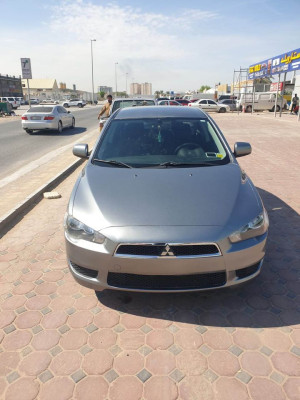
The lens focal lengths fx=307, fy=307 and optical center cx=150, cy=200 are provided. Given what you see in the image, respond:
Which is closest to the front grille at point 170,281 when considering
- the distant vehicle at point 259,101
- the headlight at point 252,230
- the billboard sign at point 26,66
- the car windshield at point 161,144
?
the headlight at point 252,230

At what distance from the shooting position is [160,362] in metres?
2.25

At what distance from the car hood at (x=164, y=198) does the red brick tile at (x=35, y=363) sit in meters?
1.03

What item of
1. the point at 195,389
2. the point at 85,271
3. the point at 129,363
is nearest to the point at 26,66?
the point at 85,271

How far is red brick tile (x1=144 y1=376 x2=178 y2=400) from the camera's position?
6.51 ft

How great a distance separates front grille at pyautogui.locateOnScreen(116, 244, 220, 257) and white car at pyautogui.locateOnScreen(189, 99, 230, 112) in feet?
115

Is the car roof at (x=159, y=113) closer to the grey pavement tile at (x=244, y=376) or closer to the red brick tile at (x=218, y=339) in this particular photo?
the red brick tile at (x=218, y=339)

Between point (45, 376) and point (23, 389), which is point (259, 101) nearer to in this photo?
point (45, 376)

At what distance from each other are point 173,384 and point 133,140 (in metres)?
2.71

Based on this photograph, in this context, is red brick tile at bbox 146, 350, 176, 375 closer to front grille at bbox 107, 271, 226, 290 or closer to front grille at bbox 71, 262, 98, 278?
front grille at bbox 107, 271, 226, 290

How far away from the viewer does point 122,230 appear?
2.46 meters

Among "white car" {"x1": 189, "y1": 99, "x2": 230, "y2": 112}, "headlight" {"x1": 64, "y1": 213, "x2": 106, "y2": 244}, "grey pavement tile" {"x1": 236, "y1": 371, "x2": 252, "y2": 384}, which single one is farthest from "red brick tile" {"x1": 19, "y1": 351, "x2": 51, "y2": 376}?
"white car" {"x1": 189, "y1": 99, "x2": 230, "y2": 112}

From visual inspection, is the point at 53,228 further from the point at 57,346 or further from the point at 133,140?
the point at 57,346

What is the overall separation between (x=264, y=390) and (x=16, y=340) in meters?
1.88

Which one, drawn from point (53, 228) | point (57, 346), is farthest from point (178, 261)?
point (53, 228)
